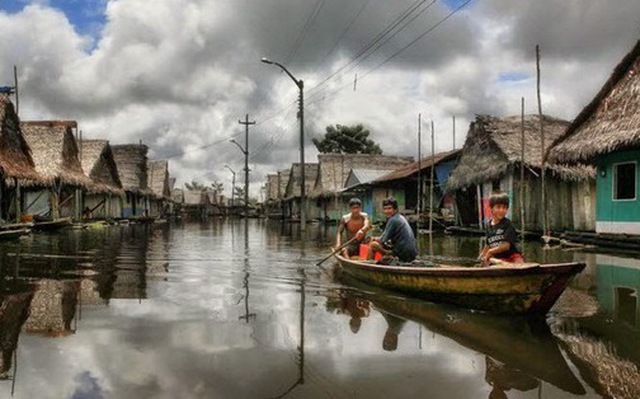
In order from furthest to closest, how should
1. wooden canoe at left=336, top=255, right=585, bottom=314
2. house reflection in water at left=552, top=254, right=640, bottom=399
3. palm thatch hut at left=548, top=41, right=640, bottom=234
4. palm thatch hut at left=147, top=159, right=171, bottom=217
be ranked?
1. palm thatch hut at left=147, top=159, right=171, bottom=217
2. palm thatch hut at left=548, top=41, right=640, bottom=234
3. wooden canoe at left=336, top=255, right=585, bottom=314
4. house reflection in water at left=552, top=254, right=640, bottom=399

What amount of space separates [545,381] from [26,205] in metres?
30.7

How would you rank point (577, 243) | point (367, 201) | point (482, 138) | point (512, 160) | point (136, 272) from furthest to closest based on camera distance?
1. point (367, 201)
2. point (482, 138)
3. point (512, 160)
4. point (577, 243)
5. point (136, 272)

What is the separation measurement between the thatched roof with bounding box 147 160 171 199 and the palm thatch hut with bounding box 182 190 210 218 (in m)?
29.8

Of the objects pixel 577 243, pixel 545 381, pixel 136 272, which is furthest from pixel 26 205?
pixel 545 381

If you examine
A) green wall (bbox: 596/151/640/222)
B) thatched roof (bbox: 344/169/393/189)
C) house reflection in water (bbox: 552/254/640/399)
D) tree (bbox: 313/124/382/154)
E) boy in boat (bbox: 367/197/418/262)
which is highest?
tree (bbox: 313/124/382/154)

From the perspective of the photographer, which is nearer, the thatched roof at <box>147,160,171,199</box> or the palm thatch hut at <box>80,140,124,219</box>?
the palm thatch hut at <box>80,140,124,219</box>

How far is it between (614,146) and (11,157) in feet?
65.6

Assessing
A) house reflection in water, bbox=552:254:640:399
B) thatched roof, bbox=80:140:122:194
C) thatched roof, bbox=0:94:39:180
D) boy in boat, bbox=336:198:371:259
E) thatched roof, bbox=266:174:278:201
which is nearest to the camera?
house reflection in water, bbox=552:254:640:399

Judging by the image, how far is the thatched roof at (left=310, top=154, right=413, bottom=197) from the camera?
4312 centimetres

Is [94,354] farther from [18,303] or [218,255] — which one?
[218,255]

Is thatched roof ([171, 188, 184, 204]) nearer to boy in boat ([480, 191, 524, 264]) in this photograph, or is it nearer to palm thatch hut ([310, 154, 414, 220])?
palm thatch hut ([310, 154, 414, 220])

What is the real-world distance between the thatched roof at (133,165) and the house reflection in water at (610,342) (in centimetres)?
4084

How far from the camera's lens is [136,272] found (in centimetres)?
1016

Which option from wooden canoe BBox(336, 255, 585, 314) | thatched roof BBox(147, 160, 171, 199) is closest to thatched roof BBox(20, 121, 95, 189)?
wooden canoe BBox(336, 255, 585, 314)
